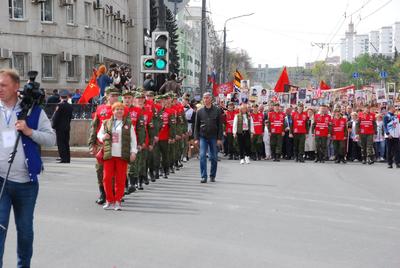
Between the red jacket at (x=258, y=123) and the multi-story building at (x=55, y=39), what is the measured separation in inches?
703

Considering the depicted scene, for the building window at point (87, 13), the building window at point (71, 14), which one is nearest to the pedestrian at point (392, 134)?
the building window at point (71, 14)

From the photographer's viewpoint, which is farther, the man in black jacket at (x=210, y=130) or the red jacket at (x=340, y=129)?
the red jacket at (x=340, y=129)

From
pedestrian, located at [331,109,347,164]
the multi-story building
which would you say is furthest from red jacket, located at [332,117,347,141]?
the multi-story building

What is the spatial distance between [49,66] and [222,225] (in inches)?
1295

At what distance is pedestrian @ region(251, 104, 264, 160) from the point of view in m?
23.4

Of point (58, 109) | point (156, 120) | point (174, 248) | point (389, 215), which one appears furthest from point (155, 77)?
point (174, 248)

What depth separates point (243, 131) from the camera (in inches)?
859

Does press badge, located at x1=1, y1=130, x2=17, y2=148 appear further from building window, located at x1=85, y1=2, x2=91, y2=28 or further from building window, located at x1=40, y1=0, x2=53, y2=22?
building window, located at x1=85, y1=2, x2=91, y2=28

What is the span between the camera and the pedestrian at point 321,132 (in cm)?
2294

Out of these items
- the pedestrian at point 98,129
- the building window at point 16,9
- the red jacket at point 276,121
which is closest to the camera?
the pedestrian at point 98,129

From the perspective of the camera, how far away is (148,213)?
33.6 ft

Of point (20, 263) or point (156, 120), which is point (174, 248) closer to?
point (20, 263)

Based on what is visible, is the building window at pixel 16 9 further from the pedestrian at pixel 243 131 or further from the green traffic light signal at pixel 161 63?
the green traffic light signal at pixel 161 63

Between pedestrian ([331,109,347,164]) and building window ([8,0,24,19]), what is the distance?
2231cm
